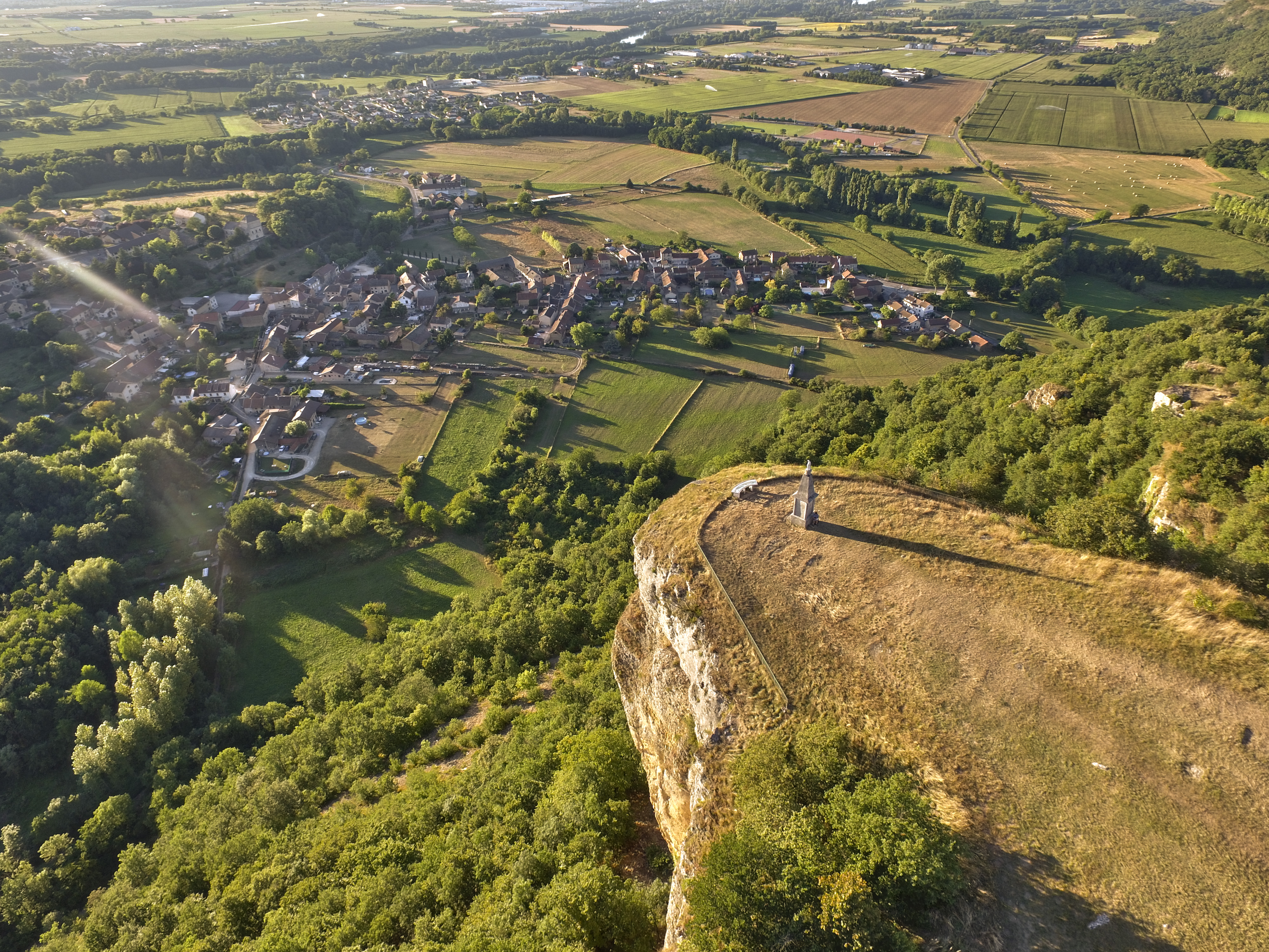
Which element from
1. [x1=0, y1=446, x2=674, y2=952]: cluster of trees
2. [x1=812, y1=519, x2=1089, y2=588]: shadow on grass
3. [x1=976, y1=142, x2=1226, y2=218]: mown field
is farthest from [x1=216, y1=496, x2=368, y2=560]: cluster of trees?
[x1=976, y1=142, x2=1226, y2=218]: mown field

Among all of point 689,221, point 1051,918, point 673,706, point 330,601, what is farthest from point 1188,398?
point 689,221

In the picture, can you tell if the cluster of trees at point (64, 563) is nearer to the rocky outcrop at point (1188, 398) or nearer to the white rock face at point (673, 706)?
the white rock face at point (673, 706)

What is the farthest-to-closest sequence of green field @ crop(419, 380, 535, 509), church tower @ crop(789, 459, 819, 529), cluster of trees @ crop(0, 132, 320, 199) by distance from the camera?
cluster of trees @ crop(0, 132, 320, 199), green field @ crop(419, 380, 535, 509), church tower @ crop(789, 459, 819, 529)

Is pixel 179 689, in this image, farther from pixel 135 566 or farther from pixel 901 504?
pixel 901 504

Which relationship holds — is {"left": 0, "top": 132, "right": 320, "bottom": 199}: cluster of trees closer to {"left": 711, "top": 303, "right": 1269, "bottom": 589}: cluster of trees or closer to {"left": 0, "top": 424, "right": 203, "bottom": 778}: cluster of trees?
{"left": 0, "top": 424, "right": 203, "bottom": 778}: cluster of trees

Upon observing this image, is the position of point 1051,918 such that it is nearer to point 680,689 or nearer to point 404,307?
point 680,689

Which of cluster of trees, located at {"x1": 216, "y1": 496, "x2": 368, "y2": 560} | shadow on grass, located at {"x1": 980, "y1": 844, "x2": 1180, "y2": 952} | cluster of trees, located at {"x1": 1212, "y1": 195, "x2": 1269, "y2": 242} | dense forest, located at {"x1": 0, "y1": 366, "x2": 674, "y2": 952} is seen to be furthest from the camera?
cluster of trees, located at {"x1": 1212, "y1": 195, "x2": 1269, "y2": 242}
